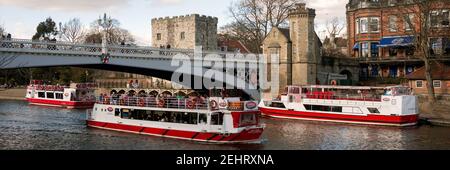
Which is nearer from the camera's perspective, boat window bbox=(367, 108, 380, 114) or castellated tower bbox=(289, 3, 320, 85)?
boat window bbox=(367, 108, 380, 114)

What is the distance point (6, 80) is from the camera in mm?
83625

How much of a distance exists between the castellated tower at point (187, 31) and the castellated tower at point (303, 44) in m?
19.7

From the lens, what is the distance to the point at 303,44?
48.7 meters

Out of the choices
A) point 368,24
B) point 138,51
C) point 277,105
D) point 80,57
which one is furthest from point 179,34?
point 80,57

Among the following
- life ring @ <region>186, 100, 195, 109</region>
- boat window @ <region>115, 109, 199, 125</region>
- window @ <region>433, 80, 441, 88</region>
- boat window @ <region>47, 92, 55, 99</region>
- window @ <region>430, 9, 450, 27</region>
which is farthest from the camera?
boat window @ <region>47, 92, 55, 99</region>

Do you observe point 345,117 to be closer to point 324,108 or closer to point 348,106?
point 348,106

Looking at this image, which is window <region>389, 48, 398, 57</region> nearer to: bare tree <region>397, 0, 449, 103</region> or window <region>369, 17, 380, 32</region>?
window <region>369, 17, 380, 32</region>

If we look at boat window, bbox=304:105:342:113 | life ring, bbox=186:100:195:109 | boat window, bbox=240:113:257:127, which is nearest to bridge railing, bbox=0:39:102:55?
life ring, bbox=186:100:195:109

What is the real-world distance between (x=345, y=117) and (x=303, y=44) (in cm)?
1162

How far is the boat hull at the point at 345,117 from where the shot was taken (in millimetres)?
36562

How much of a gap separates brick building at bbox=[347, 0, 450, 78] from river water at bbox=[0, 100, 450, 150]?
2113cm

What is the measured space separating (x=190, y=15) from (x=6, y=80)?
36.6m

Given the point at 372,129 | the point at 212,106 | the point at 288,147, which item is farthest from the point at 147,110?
the point at 372,129

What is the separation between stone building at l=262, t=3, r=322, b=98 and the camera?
4869 centimetres
